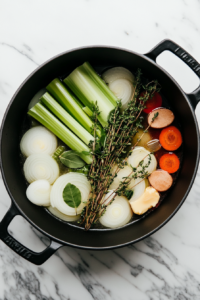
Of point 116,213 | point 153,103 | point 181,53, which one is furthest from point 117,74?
point 116,213

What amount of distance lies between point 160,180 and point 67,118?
0.57 m

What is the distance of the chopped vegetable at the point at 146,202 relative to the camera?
130 cm

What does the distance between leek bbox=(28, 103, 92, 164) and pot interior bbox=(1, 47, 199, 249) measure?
0.31 ft

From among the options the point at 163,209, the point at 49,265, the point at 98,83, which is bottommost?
the point at 49,265

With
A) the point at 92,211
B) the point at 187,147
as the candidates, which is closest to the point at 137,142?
the point at 187,147

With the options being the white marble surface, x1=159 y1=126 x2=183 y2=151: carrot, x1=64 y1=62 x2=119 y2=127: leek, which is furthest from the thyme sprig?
the white marble surface

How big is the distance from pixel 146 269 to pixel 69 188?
61 centimetres

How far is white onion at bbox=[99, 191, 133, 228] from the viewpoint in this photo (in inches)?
52.3

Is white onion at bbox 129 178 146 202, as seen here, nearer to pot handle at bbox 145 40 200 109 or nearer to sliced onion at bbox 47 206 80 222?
sliced onion at bbox 47 206 80 222

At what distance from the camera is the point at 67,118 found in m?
1.30

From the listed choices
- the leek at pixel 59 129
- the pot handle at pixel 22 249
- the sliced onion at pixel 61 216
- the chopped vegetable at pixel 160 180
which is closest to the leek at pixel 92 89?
the leek at pixel 59 129

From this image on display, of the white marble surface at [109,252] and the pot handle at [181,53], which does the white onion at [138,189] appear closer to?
the white marble surface at [109,252]

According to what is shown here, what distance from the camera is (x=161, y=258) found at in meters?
1.38

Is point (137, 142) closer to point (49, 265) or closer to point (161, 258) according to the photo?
point (161, 258)
